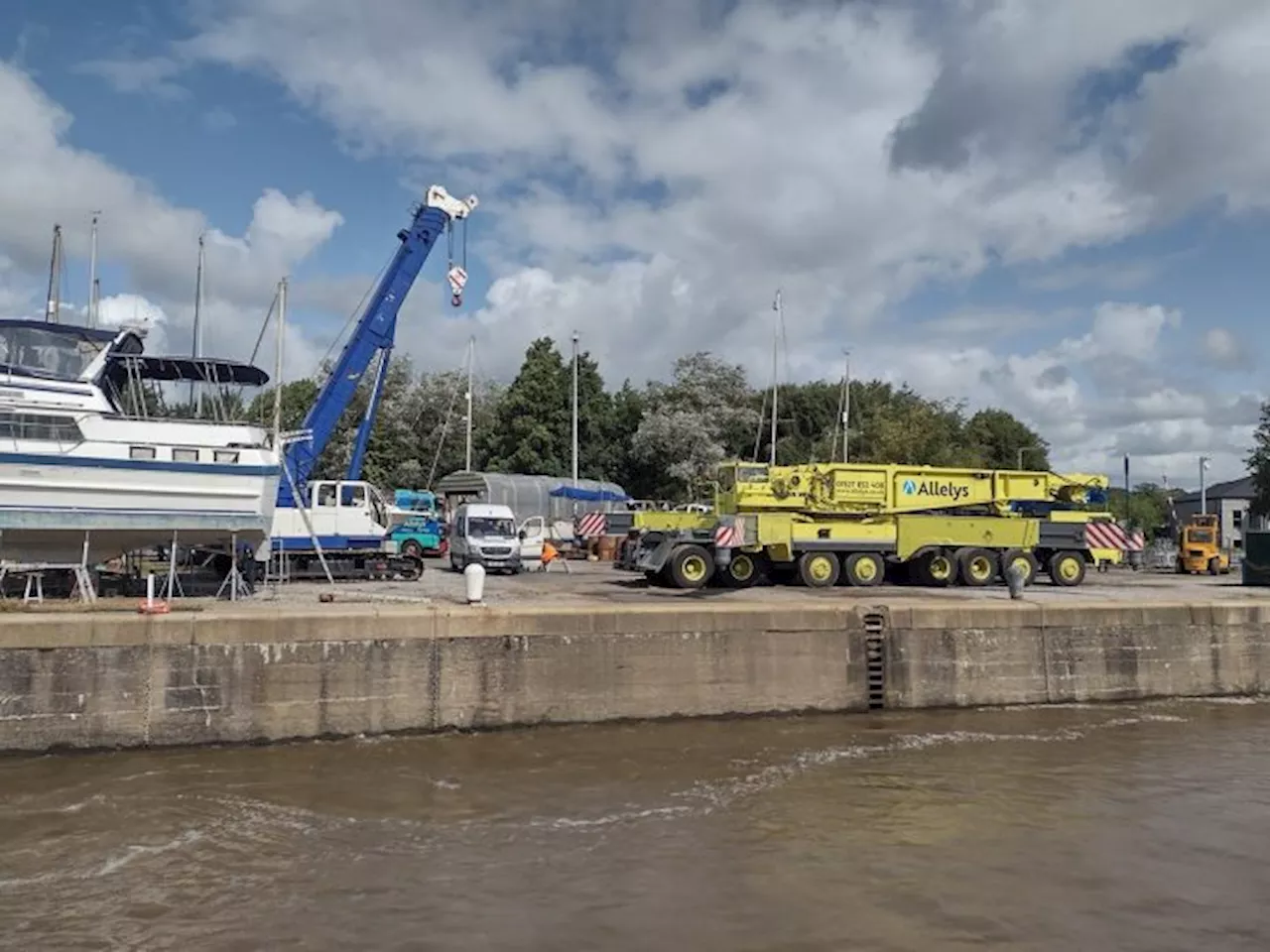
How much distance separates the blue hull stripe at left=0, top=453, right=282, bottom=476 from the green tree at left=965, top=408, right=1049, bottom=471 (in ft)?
170

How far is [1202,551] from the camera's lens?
107 ft

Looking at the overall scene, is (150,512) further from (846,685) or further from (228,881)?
(846,685)

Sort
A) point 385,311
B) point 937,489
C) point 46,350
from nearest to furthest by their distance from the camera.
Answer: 1. point 46,350
2. point 937,489
3. point 385,311

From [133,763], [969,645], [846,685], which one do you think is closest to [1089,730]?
[969,645]

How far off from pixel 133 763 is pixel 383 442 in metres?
45.7

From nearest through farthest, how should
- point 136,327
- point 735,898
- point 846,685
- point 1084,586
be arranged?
point 735,898 → point 846,685 → point 136,327 → point 1084,586

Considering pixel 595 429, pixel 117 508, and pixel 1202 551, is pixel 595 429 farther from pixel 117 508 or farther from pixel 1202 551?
pixel 117 508

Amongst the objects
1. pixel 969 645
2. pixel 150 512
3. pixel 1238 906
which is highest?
pixel 150 512

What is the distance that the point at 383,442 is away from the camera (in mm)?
55125

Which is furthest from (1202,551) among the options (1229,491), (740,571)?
(1229,491)

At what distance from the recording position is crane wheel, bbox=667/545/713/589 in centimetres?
1939

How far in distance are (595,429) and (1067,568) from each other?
35.3m

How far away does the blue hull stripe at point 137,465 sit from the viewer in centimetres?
1411

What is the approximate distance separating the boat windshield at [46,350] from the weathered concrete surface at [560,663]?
234 inches
